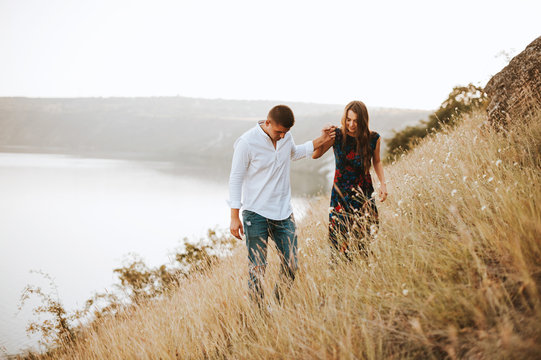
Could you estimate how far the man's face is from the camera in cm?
313

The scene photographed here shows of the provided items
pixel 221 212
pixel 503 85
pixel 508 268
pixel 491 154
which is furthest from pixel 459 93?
pixel 221 212

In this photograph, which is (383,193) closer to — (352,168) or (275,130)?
(352,168)

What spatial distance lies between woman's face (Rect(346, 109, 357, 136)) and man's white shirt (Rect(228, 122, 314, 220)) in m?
0.64

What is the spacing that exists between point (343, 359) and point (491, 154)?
2942mm

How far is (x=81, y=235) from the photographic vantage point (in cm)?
1848

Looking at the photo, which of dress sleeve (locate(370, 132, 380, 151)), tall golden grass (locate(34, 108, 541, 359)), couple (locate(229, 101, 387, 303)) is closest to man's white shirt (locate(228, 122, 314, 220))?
couple (locate(229, 101, 387, 303))

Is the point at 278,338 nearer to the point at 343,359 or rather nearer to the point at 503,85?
the point at 343,359

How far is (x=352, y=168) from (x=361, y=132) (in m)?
0.36

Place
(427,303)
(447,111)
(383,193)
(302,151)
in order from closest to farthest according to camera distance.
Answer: (427,303) → (383,193) → (302,151) → (447,111)

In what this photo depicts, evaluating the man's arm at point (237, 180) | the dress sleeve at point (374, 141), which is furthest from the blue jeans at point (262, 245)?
the dress sleeve at point (374, 141)

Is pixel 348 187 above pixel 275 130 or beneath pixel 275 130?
beneath

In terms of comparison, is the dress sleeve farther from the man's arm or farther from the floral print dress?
the man's arm

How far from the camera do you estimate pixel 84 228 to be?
19922mm

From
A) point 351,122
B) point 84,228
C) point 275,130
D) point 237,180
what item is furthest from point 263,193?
point 84,228
